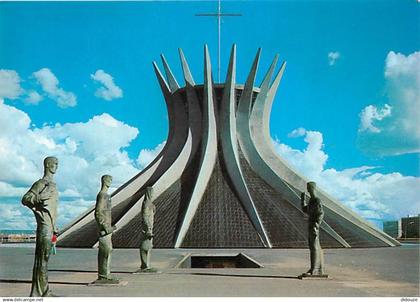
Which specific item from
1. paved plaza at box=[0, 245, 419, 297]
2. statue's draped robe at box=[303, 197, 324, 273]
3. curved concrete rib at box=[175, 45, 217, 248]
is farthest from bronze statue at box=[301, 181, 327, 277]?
curved concrete rib at box=[175, 45, 217, 248]

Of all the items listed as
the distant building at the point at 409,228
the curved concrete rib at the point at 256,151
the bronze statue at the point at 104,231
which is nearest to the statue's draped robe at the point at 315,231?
the bronze statue at the point at 104,231

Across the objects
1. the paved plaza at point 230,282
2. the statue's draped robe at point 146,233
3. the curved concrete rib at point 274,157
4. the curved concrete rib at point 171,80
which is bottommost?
the paved plaza at point 230,282

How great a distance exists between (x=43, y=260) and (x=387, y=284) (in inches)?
244

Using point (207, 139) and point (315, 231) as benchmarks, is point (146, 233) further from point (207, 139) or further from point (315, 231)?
point (207, 139)

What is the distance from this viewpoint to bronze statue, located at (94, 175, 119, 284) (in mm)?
9109

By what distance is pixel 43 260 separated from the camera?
7215mm

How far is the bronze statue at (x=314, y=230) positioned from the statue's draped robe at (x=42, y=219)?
5.40 metres

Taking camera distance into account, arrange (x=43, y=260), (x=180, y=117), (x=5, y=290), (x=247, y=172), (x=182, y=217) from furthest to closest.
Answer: (x=180, y=117)
(x=247, y=172)
(x=182, y=217)
(x=5, y=290)
(x=43, y=260)

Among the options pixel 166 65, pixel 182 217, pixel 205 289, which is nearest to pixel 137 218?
pixel 182 217

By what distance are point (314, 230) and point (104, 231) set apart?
Result: 14.7 feet

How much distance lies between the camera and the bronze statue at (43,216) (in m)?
6.97

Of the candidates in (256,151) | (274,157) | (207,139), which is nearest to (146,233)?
(207,139)

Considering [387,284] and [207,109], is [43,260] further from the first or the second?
[207,109]

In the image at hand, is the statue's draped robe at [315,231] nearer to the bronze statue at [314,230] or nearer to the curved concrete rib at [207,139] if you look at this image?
the bronze statue at [314,230]
